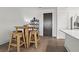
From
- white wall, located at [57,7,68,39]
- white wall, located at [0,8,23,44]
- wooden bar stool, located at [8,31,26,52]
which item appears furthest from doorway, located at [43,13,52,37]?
wooden bar stool, located at [8,31,26,52]

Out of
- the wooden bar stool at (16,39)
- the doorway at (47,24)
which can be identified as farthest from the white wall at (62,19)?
the wooden bar stool at (16,39)

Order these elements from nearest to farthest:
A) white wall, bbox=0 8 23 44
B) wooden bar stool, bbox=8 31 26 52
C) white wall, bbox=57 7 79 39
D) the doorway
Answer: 1. wooden bar stool, bbox=8 31 26 52
2. white wall, bbox=0 8 23 44
3. white wall, bbox=57 7 79 39
4. the doorway

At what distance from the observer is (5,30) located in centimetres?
465

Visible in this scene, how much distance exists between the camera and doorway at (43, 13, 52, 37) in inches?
321

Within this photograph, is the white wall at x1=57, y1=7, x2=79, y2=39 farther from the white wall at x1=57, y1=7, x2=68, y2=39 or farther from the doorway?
the doorway

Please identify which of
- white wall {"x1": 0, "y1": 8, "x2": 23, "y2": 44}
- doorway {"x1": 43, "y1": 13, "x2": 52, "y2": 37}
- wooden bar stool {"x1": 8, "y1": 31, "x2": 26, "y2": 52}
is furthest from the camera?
doorway {"x1": 43, "y1": 13, "x2": 52, "y2": 37}

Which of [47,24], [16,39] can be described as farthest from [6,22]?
[47,24]

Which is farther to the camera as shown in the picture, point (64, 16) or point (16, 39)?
point (64, 16)

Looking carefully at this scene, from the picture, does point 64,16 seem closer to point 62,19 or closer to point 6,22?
point 62,19

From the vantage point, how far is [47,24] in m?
8.28

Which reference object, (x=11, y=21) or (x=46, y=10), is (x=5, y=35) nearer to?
(x=11, y=21)

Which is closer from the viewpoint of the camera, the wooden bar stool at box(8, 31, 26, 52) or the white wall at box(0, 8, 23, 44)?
the wooden bar stool at box(8, 31, 26, 52)
